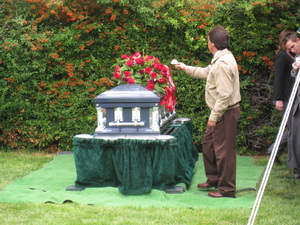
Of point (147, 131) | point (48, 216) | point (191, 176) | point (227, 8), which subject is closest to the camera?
point (48, 216)

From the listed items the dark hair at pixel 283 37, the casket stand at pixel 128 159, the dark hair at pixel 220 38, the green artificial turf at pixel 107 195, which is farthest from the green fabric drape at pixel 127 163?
the dark hair at pixel 283 37

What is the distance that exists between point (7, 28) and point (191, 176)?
155 inches

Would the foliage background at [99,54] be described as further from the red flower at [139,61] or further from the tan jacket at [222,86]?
the tan jacket at [222,86]

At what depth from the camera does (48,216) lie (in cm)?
477

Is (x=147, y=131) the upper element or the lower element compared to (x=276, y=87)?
lower

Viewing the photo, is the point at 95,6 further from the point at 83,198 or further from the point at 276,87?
the point at 83,198

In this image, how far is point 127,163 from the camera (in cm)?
561

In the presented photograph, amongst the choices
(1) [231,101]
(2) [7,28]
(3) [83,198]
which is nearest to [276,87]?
(1) [231,101]

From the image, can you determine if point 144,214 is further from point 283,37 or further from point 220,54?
point 283,37

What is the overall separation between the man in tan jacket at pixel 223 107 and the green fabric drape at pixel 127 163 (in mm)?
503

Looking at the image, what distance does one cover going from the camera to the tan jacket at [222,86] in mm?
5301

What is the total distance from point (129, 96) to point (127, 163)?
0.76 m

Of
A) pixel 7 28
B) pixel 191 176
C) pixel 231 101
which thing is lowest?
pixel 191 176

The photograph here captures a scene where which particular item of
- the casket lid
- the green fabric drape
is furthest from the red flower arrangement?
the green fabric drape
